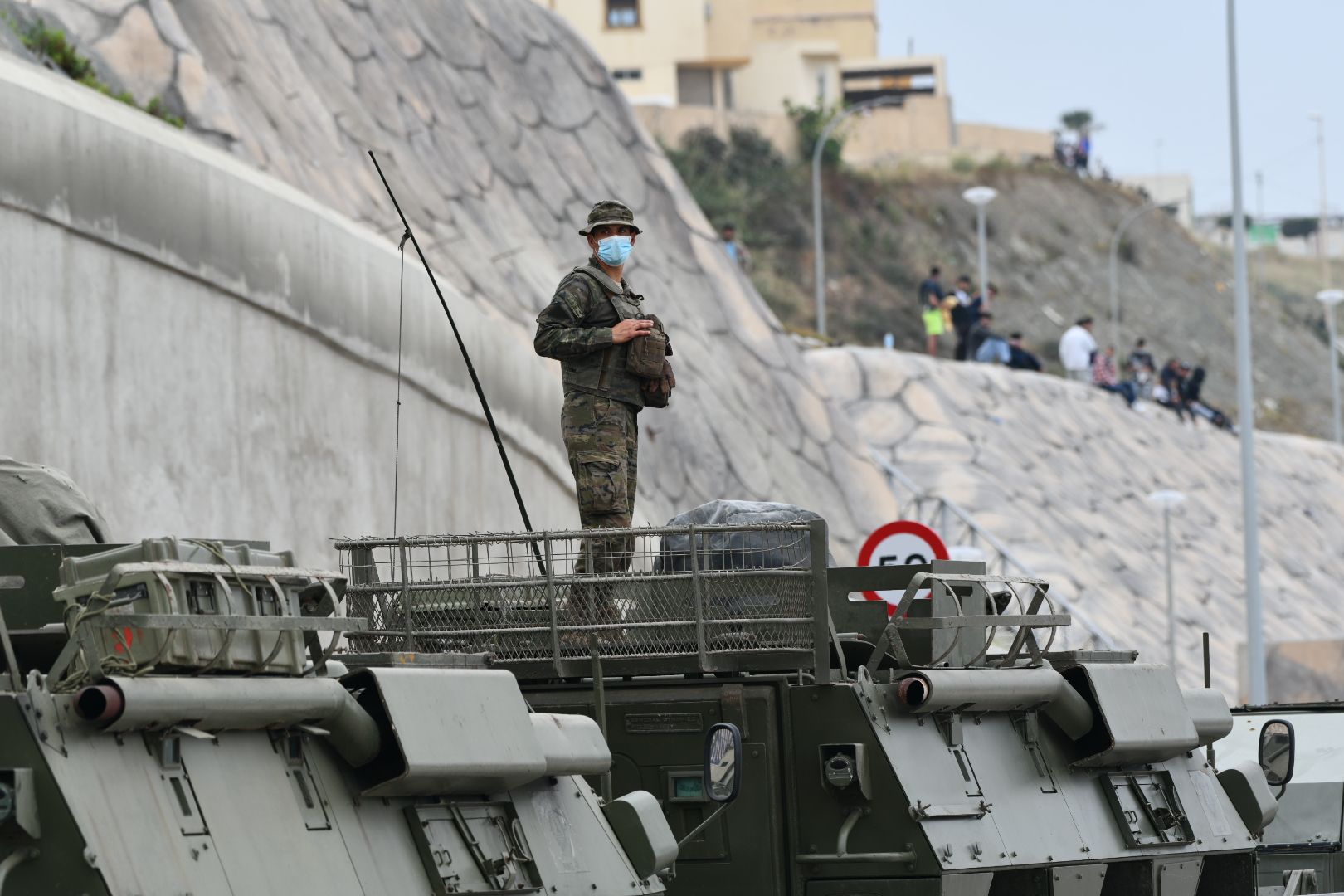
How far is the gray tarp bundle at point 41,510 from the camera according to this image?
7.20 meters

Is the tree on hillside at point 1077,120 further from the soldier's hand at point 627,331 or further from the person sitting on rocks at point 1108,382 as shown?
the soldier's hand at point 627,331

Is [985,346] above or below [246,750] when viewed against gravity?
above

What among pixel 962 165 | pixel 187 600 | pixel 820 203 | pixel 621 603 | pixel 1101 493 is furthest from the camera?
pixel 962 165

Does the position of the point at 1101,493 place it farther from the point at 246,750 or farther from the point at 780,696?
the point at 246,750

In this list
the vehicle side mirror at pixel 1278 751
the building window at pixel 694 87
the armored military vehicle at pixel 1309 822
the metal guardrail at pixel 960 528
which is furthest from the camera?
the building window at pixel 694 87

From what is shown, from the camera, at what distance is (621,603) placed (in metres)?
8.18

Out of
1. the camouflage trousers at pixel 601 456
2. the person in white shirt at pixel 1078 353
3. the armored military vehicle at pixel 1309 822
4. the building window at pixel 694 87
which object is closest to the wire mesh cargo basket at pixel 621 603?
the camouflage trousers at pixel 601 456

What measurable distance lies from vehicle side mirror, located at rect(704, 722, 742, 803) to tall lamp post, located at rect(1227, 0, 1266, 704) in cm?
1625

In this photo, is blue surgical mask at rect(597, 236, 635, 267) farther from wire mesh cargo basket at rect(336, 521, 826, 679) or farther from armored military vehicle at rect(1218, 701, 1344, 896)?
armored military vehicle at rect(1218, 701, 1344, 896)

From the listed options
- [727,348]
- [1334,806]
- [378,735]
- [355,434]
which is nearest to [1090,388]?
[727,348]

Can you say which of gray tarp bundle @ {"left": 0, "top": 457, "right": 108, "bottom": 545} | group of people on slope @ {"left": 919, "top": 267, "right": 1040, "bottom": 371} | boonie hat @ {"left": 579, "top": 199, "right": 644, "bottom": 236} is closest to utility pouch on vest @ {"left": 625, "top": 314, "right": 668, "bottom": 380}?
boonie hat @ {"left": 579, "top": 199, "right": 644, "bottom": 236}

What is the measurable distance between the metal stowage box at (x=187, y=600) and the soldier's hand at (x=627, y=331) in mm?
3636

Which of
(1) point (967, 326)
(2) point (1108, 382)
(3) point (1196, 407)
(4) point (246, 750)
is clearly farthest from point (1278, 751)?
(3) point (1196, 407)

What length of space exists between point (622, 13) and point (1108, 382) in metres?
26.0
